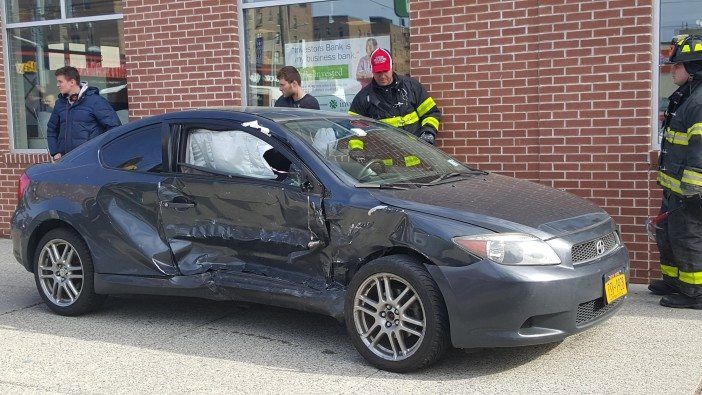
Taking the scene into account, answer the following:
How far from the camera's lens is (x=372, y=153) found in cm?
575

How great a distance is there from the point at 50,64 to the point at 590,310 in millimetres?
7947

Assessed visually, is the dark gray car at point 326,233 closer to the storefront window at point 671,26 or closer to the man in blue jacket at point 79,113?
the man in blue jacket at point 79,113

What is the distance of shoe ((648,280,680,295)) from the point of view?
6660 millimetres

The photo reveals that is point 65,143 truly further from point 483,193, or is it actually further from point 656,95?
point 656,95

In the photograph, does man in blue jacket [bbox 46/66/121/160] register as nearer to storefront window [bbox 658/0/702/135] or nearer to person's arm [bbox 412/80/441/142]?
person's arm [bbox 412/80/441/142]

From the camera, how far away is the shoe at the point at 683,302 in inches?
248

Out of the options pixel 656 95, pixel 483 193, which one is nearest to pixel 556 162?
pixel 656 95

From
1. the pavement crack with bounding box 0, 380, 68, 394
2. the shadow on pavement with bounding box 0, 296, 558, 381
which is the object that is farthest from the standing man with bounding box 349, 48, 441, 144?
the pavement crack with bounding box 0, 380, 68, 394

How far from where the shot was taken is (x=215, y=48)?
926 centimetres

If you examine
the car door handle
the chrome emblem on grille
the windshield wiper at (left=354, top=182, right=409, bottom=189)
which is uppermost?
the windshield wiper at (left=354, top=182, right=409, bottom=189)

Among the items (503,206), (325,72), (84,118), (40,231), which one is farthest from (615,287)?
(84,118)

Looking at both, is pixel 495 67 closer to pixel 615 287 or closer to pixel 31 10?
pixel 615 287

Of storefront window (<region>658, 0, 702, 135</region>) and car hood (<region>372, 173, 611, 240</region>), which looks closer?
car hood (<region>372, 173, 611, 240</region>)

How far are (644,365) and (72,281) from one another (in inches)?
158
